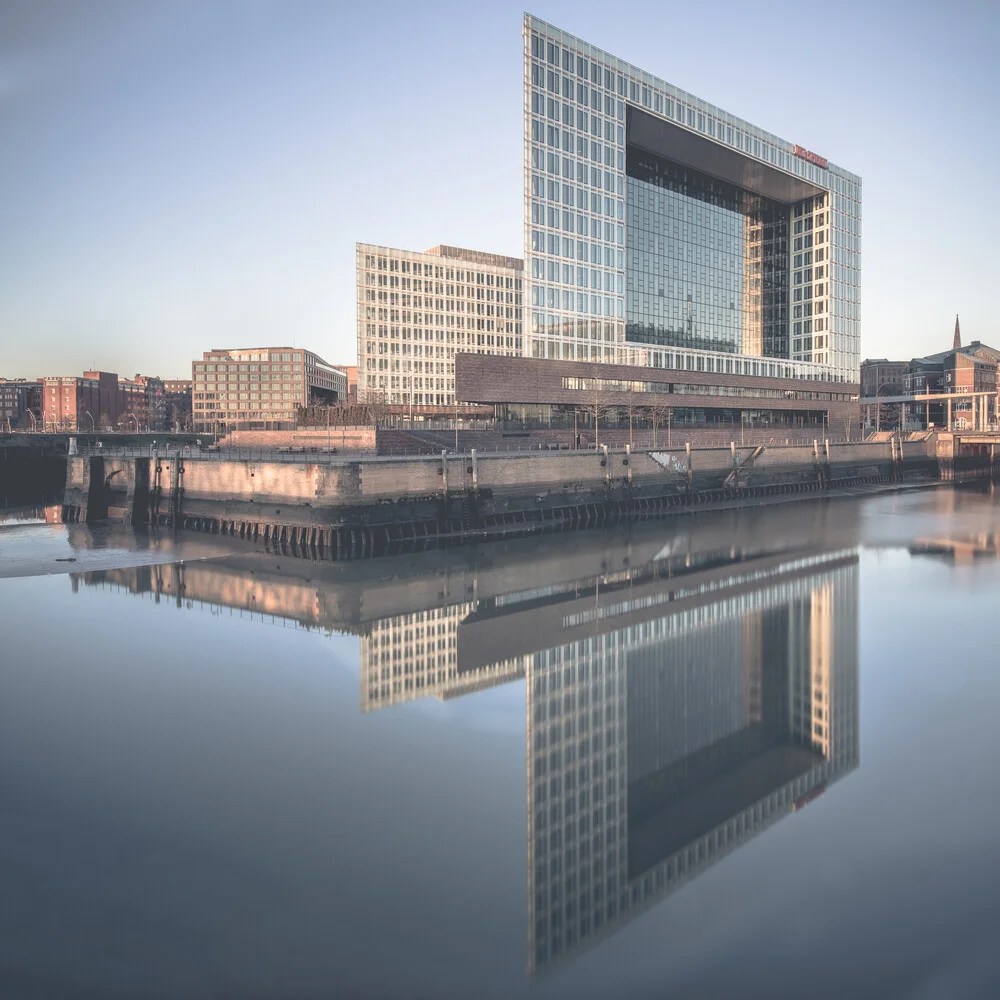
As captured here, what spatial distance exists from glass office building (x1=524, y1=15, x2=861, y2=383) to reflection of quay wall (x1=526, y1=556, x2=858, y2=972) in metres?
50.9

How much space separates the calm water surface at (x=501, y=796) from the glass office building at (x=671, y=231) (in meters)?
50.0

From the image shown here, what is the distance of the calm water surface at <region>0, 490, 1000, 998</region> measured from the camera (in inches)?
396

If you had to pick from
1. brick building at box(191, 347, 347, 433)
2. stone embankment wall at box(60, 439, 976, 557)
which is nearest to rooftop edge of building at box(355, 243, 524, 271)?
brick building at box(191, 347, 347, 433)

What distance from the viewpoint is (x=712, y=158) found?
9019 cm

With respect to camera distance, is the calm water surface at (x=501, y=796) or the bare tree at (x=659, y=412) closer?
the calm water surface at (x=501, y=796)

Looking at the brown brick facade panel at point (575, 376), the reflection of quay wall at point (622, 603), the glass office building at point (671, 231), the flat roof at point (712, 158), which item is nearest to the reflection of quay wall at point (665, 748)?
the reflection of quay wall at point (622, 603)

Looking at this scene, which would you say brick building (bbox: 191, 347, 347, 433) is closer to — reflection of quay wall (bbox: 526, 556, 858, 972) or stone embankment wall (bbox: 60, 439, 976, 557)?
stone embankment wall (bbox: 60, 439, 976, 557)

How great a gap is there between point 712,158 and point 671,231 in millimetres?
10829

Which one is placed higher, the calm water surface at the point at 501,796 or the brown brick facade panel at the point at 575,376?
the brown brick facade panel at the point at 575,376

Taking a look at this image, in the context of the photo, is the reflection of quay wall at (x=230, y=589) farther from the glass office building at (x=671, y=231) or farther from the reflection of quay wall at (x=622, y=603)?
the glass office building at (x=671, y=231)

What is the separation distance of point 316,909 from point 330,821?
2.62 m

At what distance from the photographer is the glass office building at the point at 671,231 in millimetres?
71625

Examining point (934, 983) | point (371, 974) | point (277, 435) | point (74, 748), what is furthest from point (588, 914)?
point (277, 435)

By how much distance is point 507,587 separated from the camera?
3331cm
